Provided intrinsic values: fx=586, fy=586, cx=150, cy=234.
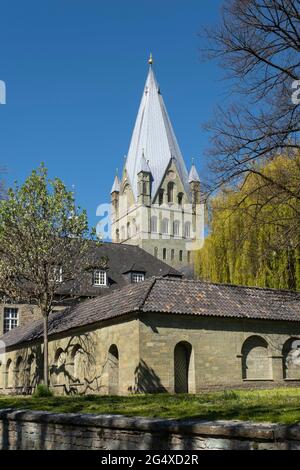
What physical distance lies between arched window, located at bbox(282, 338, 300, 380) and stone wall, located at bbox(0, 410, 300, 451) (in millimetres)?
18818

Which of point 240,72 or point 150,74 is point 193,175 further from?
point 240,72

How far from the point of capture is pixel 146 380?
2439 centimetres

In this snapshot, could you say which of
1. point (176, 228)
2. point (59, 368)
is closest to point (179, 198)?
point (176, 228)

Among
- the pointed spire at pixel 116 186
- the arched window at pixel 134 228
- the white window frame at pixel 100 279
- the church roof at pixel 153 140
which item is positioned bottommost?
the white window frame at pixel 100 279

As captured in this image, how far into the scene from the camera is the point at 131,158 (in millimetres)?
99062

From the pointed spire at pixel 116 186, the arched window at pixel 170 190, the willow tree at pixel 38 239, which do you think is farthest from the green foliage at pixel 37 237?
the pointed spire at pixel 116 186

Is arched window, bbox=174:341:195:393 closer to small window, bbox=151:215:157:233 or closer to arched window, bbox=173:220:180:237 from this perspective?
small window, bbox=151:215:157:233

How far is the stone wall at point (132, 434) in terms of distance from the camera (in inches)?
277

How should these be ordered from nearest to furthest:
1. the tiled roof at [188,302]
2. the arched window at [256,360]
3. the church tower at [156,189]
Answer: the tiled roof at [188,302]
the arched window at [256,360]
the church tower at [156,189]

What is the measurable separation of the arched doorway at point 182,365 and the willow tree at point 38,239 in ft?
21.5

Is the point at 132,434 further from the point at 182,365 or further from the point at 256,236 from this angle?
the point at 256,236

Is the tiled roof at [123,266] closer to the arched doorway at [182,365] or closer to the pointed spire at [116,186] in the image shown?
the arched doorway at [182,365]

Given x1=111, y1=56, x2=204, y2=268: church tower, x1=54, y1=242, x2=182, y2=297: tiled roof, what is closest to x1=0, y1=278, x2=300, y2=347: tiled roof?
x1=54, y1=242, x2=182, y2=297: tiled roof
